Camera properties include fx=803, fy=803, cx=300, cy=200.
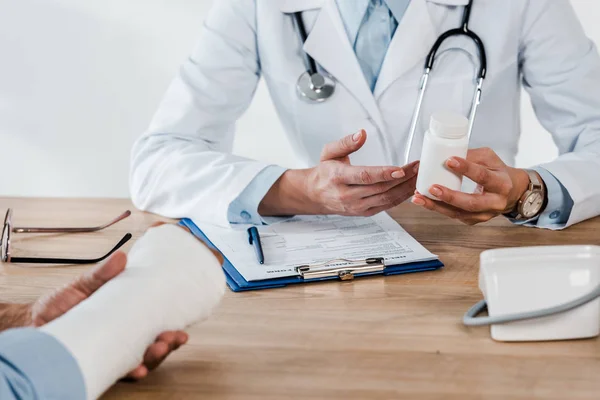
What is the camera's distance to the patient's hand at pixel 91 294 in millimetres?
844

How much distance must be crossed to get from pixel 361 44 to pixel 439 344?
0.87m

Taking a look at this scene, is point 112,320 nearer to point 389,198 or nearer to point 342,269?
point 342,269

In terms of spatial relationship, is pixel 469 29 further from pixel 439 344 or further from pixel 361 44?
pixel 439 344

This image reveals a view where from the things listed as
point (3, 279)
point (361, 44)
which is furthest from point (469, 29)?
point (3, 279)

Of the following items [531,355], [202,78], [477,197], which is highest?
[202,78]

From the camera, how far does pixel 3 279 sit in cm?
115

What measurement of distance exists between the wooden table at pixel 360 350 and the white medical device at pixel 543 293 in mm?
18

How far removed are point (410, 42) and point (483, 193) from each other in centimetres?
47

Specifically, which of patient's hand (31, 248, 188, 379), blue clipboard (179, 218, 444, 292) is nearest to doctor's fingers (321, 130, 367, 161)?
blue clipboard (179, 218, 444, 292)

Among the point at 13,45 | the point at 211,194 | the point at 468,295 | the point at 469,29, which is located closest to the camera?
the point at 468,295

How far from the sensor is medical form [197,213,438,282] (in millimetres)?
1157

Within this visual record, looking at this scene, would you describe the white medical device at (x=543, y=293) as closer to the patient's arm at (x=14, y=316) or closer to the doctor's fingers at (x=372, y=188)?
the doctor's fingers at (x=372, y=188)

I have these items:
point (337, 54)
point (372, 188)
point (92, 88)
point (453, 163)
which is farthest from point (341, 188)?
point (92, 88)

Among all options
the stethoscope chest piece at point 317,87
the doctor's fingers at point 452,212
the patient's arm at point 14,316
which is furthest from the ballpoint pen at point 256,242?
the stethoscope chest piece at point 317,87
